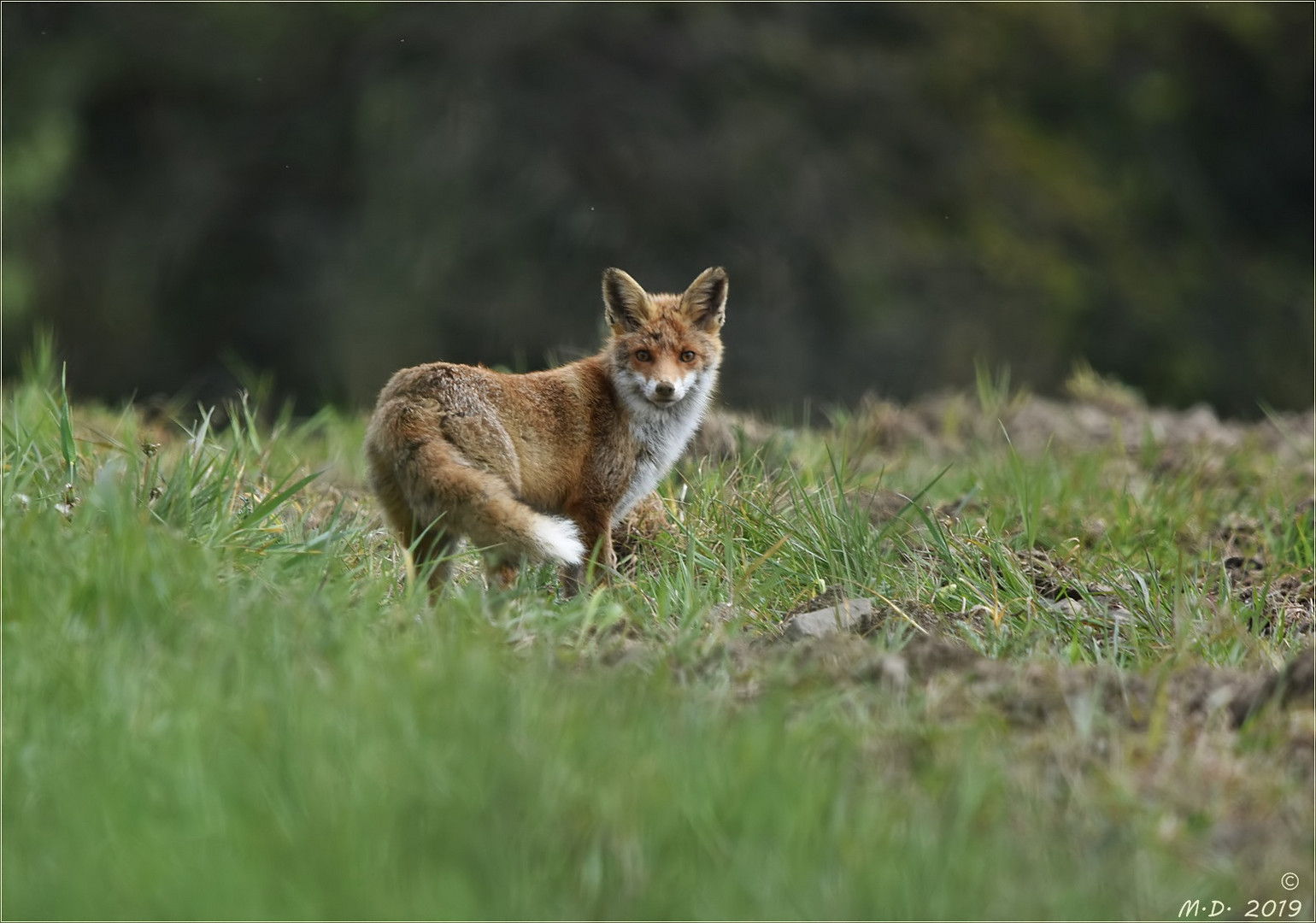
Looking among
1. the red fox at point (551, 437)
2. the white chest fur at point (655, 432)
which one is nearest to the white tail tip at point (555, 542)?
the red fox at point (551, 437)

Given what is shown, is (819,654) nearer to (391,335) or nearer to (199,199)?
(391,335)

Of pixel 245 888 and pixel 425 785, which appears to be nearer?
pixel 245 888

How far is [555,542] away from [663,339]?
1.44 meters

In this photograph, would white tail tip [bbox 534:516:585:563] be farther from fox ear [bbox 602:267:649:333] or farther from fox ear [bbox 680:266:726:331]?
fox ear [bbox 680:266:726:331]

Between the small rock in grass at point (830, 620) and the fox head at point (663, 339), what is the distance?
4.18 feet

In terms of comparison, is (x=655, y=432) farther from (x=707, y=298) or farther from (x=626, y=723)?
(x=626, y=723)

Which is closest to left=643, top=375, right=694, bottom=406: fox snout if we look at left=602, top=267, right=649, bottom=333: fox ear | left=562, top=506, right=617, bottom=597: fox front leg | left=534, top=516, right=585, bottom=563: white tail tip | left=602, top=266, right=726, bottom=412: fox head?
left=602, top=266, right=726, bottom=412: fox head

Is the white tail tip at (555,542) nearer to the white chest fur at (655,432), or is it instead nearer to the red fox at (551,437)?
the red fox at (551,437)

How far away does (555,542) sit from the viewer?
13.9ft

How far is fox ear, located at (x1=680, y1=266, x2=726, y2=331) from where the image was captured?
5.61 m

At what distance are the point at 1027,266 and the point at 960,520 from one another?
857 centimetres

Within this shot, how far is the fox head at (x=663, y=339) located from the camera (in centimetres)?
533

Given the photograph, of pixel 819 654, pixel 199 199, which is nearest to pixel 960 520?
pixel 819 654

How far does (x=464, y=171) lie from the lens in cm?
1302
